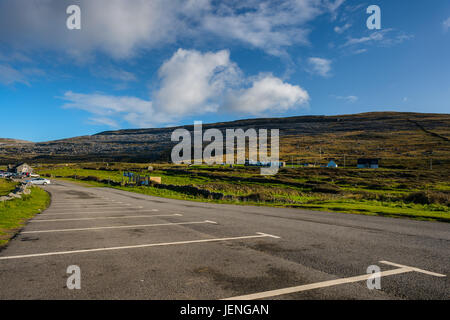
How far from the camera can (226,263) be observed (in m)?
6.68

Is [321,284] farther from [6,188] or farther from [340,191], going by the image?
[340,191]

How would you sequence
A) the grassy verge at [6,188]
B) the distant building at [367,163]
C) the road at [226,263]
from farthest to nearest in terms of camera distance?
the distant building at [367,163]
the grassy verge at [6,188]
the road at [226,263]

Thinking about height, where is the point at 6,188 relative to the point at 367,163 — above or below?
below

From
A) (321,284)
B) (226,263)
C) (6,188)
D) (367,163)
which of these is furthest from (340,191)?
(367,163)

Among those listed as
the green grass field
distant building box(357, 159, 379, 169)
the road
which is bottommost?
the green grass field

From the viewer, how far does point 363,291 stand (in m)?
4.98

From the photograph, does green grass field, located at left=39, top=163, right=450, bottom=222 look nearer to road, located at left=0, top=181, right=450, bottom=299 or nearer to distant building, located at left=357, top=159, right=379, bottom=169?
road, located at left=0, top=181, right=450, bottom=299

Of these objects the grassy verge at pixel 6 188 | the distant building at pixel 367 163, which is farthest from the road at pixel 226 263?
the distant building at pixel 367 163

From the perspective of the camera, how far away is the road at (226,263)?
16.4 ft

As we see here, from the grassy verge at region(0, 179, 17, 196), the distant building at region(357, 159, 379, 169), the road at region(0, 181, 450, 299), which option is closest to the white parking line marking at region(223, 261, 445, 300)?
the road at region(0, 181, 450, 299)

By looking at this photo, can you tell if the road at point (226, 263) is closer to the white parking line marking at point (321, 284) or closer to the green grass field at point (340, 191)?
the white parking line marking at point (321, 284)

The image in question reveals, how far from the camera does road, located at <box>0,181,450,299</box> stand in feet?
16.4
